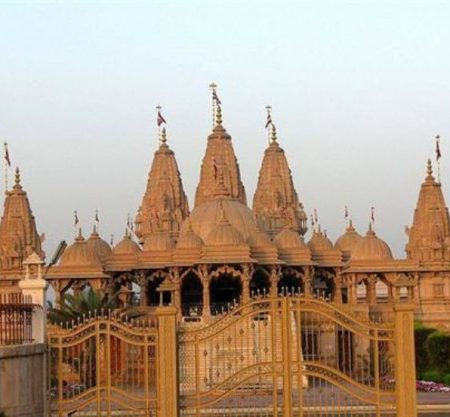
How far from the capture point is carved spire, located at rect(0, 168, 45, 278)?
5041 cm

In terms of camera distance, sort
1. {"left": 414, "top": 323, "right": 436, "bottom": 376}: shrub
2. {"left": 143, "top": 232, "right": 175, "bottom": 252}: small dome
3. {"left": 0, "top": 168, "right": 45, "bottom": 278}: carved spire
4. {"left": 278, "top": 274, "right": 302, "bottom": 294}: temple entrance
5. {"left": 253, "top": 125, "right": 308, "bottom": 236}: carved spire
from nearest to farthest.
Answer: {"left": 414, "top": 323, "right": 436, "bottom": 376}: shrub < {"left": 143, "top": 232, "right": 175, "bottom": 252}: small dome < {"left": 278, "top": 274, "right": 302, "bottom": 294}: temple entrance < {"left": 0, "top": 168, "right": 45, "bottom": 278}: carved spire < {"left": 253, "top": 125, "right": 308, "bottom": 236}: carved spire

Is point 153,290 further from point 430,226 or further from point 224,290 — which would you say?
point 430,226

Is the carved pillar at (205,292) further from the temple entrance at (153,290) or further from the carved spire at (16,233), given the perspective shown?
the carved spire at (16,233)

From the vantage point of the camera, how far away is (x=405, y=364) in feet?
58.7

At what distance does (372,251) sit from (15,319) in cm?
2908

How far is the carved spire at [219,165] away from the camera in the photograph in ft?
192

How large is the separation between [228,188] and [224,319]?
1544 inches

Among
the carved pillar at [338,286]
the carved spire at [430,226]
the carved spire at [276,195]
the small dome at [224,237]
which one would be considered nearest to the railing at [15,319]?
the small dome at [224,237]

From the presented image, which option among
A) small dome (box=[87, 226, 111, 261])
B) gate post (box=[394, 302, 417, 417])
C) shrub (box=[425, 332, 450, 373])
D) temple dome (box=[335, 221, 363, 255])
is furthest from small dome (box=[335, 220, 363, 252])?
gate post (box=[394, 302, 417, 417])

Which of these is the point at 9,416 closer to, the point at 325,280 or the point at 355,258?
the point at 355,258

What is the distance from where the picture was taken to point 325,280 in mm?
50594

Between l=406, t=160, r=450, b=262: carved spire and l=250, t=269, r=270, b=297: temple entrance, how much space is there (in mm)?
7872

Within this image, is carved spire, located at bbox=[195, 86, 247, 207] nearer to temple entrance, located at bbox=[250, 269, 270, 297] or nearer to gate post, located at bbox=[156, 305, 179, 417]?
temple entrance, located at bbox=[250, 269, 270, 297]

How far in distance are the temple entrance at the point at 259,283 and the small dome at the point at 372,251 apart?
3.68 m
